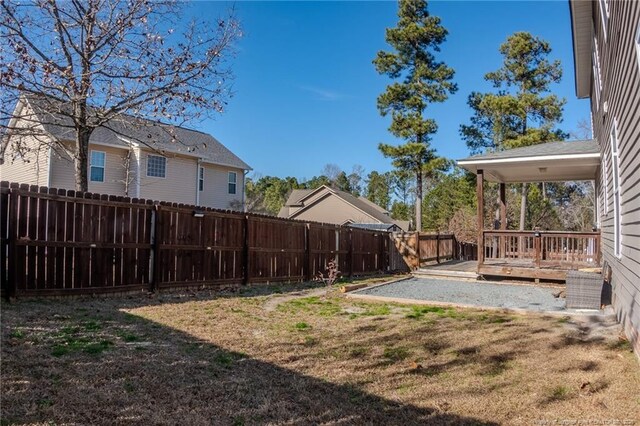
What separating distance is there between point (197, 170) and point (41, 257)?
14.4 metres

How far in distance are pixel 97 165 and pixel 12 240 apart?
12.3 m

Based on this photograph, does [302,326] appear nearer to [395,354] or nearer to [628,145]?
[395,354]

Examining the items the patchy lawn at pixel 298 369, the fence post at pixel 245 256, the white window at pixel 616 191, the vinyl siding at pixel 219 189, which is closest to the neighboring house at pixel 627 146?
the white window at pixel 616 191

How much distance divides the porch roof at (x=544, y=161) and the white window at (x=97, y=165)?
1336 centimetres

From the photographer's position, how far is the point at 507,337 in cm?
543

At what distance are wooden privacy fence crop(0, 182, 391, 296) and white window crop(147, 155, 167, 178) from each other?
9752 millimetres

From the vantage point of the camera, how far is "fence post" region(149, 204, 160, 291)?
26.4 feet

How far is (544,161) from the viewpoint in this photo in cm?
1147

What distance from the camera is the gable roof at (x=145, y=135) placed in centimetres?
884

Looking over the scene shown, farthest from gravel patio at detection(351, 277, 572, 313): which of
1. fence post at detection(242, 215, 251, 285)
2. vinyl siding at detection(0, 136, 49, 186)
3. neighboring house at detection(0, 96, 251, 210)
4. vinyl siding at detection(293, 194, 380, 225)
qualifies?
vinyl siding at detection(293, 194, 380, 225)

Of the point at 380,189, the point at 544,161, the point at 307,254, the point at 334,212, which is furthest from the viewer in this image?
the point at 380,189

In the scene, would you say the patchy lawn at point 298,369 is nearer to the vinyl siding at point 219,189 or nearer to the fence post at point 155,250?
the fence post at point 155,250

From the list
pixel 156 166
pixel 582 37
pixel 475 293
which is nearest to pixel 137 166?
pixel 156 166

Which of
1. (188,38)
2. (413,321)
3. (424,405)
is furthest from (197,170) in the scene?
(424,405)
